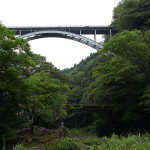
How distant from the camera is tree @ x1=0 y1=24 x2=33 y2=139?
8344 mm

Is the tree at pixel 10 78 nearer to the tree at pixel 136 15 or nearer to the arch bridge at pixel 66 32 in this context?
the tree at pixel 136 15

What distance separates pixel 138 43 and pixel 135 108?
5845 mm

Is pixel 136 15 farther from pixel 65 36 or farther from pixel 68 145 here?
pixel 68 145

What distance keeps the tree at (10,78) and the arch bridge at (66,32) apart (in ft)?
61.9

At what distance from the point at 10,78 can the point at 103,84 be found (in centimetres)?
1238

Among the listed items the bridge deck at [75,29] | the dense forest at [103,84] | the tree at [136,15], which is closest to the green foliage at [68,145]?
the dense forest at [103,84]

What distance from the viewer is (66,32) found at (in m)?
27.7

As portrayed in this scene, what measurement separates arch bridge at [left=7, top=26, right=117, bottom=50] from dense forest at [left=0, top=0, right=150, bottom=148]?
3006 millimetres

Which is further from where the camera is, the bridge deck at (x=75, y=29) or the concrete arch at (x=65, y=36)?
the bridge deck at (x=75, y=29)

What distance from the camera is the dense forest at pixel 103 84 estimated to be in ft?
28.6

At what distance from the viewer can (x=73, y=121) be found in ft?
120

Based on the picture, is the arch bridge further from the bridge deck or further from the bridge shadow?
the bridge shadow

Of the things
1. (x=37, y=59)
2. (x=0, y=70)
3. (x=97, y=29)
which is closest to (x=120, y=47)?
(x=0, y=70)

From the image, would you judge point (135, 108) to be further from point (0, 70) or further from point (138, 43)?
point (0, 70)
